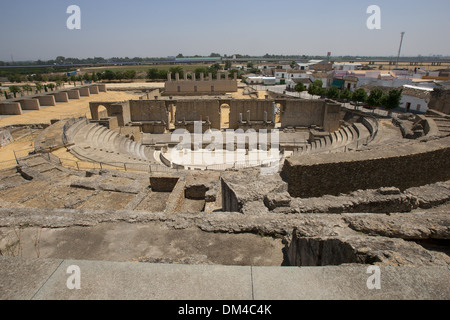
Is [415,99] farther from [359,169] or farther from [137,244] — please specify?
[137,244]

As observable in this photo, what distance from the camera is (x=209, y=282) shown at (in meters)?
2.58

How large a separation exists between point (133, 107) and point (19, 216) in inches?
914

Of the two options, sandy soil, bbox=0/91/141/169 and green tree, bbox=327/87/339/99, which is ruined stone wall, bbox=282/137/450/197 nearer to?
sandy soil, bbox=0/91/141/169

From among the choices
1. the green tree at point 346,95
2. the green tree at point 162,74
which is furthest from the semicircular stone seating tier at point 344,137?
the green tree at point 162,74

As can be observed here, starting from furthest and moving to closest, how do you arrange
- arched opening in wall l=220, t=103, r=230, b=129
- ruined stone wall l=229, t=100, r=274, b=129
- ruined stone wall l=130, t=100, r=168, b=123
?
arched opening in wall l=220, t=103, r=230, b=129, ruined stone wall l=229, t=100, r=274, b=129, ruined stone wall l=130, t=100, r=168, b=123

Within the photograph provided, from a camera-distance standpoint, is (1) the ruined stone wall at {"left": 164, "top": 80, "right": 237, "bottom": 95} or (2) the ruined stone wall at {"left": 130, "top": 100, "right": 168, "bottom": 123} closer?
(2) the ruined stone wall at {"left": 130, "top": 100, "right": 168, "bottom": 123}

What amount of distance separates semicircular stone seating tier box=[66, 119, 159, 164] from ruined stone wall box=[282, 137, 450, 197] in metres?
11.0

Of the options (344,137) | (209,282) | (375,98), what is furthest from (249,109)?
(209,282)

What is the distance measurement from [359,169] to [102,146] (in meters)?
17.5

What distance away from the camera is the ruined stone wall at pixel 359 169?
819 centimetres

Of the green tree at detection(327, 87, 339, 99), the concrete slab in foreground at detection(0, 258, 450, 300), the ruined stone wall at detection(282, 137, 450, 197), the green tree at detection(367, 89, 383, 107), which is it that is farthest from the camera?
the green tree at detection(327, 87, 339, 99)

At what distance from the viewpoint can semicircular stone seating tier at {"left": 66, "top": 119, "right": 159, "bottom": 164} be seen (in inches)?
647

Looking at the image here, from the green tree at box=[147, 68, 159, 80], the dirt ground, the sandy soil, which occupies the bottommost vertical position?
the sandy soil

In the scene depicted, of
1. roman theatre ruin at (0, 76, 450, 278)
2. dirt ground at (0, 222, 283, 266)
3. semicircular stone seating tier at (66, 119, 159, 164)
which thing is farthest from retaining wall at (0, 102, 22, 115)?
dirt ground at (0, 222, 283, 266)
